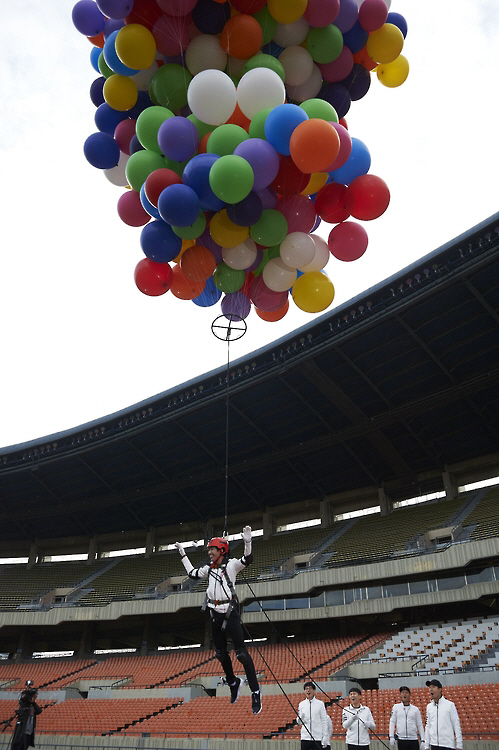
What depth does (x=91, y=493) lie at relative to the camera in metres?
38.7

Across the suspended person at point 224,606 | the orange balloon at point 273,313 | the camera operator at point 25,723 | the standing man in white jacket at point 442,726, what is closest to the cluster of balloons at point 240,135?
the orange balloon at point 273,313

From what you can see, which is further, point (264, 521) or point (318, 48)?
point (264, 521)

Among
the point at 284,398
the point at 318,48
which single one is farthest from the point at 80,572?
the point at 318,48

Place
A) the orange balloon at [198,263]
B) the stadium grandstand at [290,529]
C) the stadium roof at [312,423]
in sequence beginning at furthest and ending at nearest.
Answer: the stadium roof at [312,423] < the stadium grandstand at [290,529] < the orange balloon at [198,263]

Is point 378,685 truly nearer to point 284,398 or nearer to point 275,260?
point 284,398

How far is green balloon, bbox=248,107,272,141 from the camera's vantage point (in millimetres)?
7406

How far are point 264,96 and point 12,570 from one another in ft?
141

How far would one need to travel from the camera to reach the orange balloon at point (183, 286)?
29.1 feet

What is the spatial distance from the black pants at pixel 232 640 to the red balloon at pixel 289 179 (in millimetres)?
5678

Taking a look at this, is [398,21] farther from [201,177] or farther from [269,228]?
[201,177]

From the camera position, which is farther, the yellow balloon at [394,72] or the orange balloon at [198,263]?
the yellow balloon at [394,72]

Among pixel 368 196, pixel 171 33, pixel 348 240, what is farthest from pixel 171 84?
pixel 348 240

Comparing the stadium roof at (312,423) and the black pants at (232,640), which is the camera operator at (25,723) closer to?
the black pants at (232,640)

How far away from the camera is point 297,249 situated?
26.8ft
